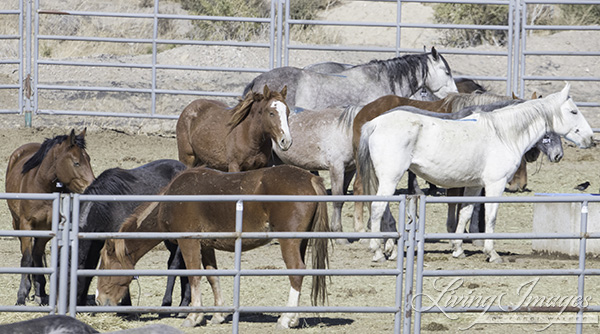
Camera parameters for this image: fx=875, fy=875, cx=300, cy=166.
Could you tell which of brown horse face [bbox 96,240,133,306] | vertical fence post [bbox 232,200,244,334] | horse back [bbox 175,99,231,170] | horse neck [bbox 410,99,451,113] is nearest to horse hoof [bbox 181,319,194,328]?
brown horse face [bbox 96,240,133,306]

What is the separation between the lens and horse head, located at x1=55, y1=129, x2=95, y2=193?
707 cm

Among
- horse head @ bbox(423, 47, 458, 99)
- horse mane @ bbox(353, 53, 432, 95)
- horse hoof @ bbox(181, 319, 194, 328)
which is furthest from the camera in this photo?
horse head @ bbox(423, 47, 458, 99)

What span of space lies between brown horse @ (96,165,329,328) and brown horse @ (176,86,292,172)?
2.45m

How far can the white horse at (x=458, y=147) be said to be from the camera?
827cm

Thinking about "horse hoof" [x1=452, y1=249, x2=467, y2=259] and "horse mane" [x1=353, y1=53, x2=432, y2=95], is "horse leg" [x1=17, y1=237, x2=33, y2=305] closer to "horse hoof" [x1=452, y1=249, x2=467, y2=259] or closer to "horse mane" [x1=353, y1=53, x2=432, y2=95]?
"horse hoof" [x1=452, y1=249, x2=467, y2=259]

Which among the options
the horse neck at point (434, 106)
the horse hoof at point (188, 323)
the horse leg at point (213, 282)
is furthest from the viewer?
the horse neck at point (434, 106)

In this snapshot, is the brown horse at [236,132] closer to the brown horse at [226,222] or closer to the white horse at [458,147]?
the white horse at [458,147]

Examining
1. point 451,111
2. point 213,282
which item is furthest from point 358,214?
point 213,282

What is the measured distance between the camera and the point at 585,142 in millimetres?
9305

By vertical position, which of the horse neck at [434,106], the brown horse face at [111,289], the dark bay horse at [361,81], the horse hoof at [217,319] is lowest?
the horse hoof at [217,319]

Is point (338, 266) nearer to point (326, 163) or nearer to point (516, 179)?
point (326, 163)

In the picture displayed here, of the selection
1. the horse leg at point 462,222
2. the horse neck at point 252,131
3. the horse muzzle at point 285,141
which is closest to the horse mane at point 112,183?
the horse muzzle at point 285,141

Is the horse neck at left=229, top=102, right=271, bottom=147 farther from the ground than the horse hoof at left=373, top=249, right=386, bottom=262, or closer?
farther from the ground

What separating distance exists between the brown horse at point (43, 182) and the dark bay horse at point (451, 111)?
9.60ft
